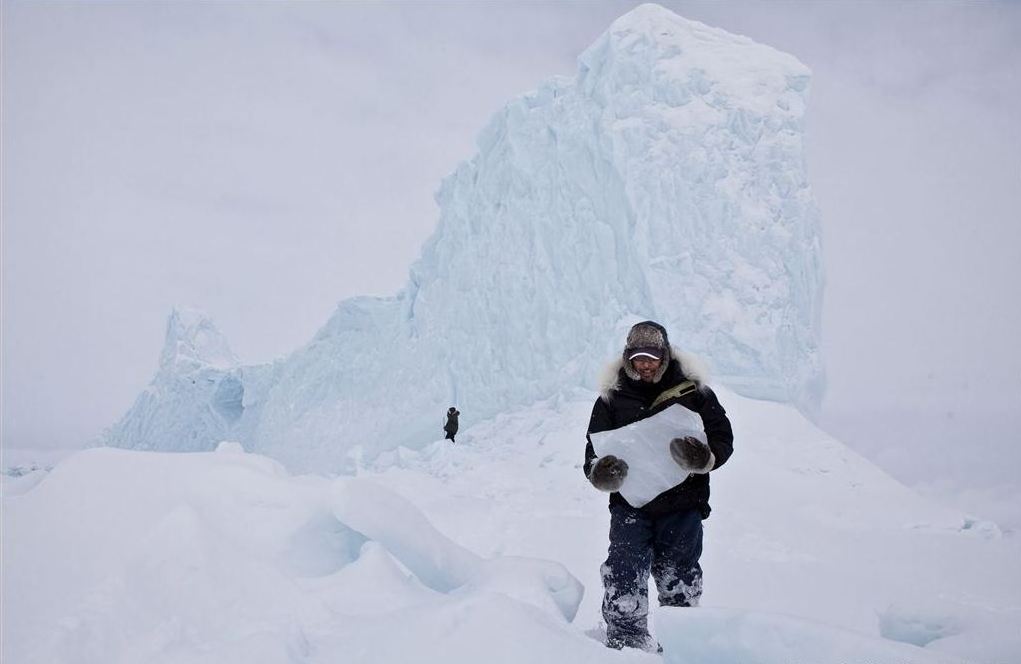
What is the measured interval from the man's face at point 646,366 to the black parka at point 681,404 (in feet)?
0.15

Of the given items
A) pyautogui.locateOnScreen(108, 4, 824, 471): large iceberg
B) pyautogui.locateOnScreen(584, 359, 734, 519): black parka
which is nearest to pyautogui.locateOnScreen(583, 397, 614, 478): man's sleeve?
pyautogui.locateOnScreen(584, 359, 734, 519): black parka

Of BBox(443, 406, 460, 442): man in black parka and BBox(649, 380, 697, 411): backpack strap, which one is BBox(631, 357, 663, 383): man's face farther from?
BBox(443, 406, 460, 442): man in black parka

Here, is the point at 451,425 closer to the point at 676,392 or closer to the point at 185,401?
the point at 676,392

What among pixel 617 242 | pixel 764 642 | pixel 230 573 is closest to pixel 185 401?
pixel 617 242

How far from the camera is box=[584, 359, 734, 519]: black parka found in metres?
2.65

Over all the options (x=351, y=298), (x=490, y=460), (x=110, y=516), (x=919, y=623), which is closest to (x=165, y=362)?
(x=351, y=298)

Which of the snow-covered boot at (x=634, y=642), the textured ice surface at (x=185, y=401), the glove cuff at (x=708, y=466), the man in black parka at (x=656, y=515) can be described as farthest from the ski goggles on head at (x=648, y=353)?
the textured ice surface at (x=185, y=401)

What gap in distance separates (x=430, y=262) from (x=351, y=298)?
2.58 meters

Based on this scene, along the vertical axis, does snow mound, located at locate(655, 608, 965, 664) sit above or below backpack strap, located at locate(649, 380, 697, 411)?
below

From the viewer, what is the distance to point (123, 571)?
260cm

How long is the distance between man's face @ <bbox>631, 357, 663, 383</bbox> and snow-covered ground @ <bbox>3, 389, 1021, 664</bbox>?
853 millimetres

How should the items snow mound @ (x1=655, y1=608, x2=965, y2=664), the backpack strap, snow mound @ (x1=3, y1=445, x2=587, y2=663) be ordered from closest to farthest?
snow mound @ (x1=655, y1=608, x2=965, y2=664) → snow mound @ (x1=3, y1=445, x2=587, y2=663) → the backpack strap

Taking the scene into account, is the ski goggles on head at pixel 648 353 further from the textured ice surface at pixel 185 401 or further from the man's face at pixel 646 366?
the textured ice surface at pixel 185 401

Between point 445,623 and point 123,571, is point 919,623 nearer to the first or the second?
point 445,623
